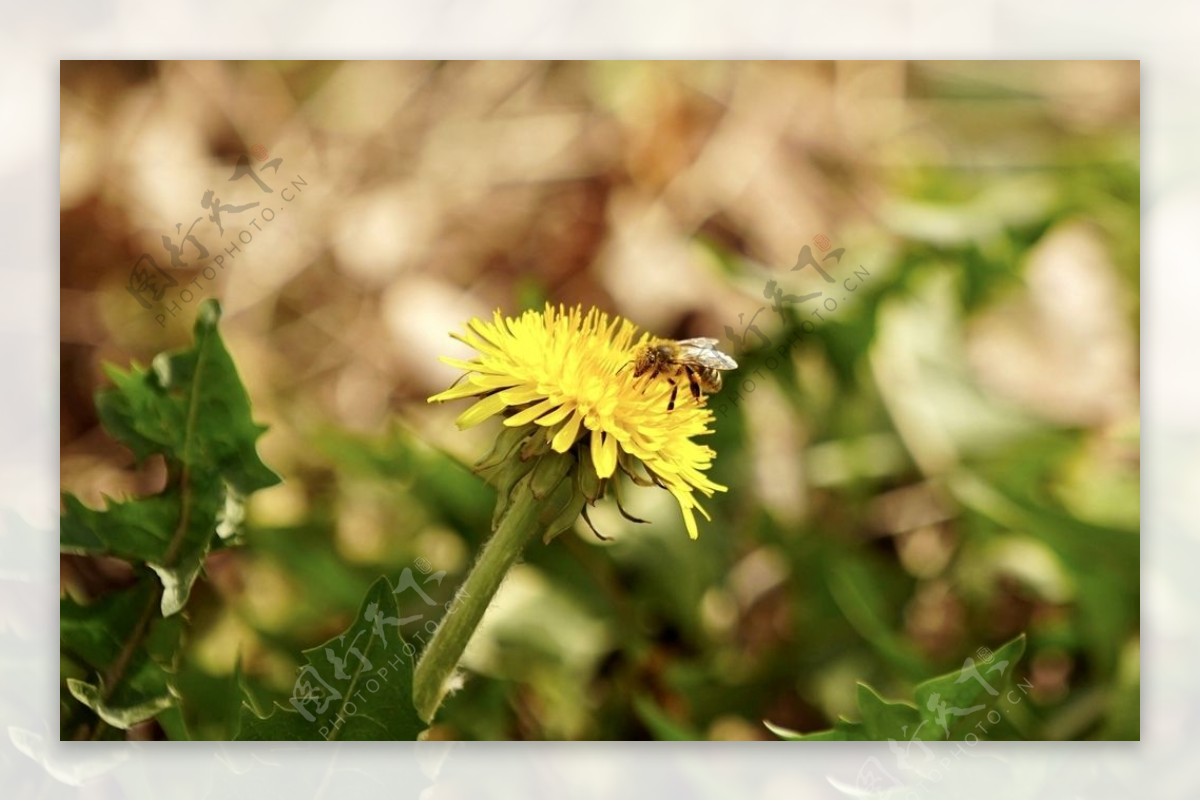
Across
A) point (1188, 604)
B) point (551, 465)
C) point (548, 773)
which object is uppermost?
point (551, 465)

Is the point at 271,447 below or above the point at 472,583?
above

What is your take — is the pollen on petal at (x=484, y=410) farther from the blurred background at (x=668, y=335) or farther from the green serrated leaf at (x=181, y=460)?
the green serrated leaf at (x=181, y=460)

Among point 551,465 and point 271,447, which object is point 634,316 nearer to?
point 551,465

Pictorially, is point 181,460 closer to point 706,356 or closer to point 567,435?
point 567,435

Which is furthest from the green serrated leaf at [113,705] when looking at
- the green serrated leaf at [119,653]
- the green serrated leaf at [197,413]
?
the green serrated leaf at [197,413]

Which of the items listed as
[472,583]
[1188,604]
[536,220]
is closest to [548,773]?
[472,583]
